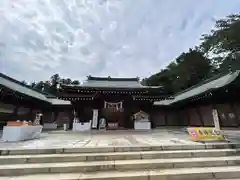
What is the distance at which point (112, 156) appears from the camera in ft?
13.6

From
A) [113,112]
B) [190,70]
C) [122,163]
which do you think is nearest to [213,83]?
[113,112]

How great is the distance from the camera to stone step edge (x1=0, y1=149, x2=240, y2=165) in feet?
13.0

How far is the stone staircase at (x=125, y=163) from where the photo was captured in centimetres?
349

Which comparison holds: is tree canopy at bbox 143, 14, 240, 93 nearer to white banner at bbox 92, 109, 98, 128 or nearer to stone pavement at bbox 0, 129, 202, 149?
stone pavement at bbox 0, 129, 202, 149

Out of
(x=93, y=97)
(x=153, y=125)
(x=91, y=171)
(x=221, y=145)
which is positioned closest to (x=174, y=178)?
(x=91, y=171)

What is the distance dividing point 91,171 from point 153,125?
10869mm

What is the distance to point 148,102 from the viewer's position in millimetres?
12906

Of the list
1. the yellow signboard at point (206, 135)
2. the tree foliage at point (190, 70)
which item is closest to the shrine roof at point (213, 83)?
the yellow signboard at point (206, 135)

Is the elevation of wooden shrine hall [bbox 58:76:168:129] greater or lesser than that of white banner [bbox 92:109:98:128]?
greater

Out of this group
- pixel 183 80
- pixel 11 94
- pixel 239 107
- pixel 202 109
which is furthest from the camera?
A: pixel 183 80

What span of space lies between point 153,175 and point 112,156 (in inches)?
44.0

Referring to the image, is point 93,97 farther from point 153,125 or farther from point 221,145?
point 221,145

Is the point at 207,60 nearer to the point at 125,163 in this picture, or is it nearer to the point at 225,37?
the point at 225,37

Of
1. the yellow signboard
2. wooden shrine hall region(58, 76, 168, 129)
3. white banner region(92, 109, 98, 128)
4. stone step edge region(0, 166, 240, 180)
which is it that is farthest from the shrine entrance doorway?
stone step edge region(0, 166, 240, 180)
